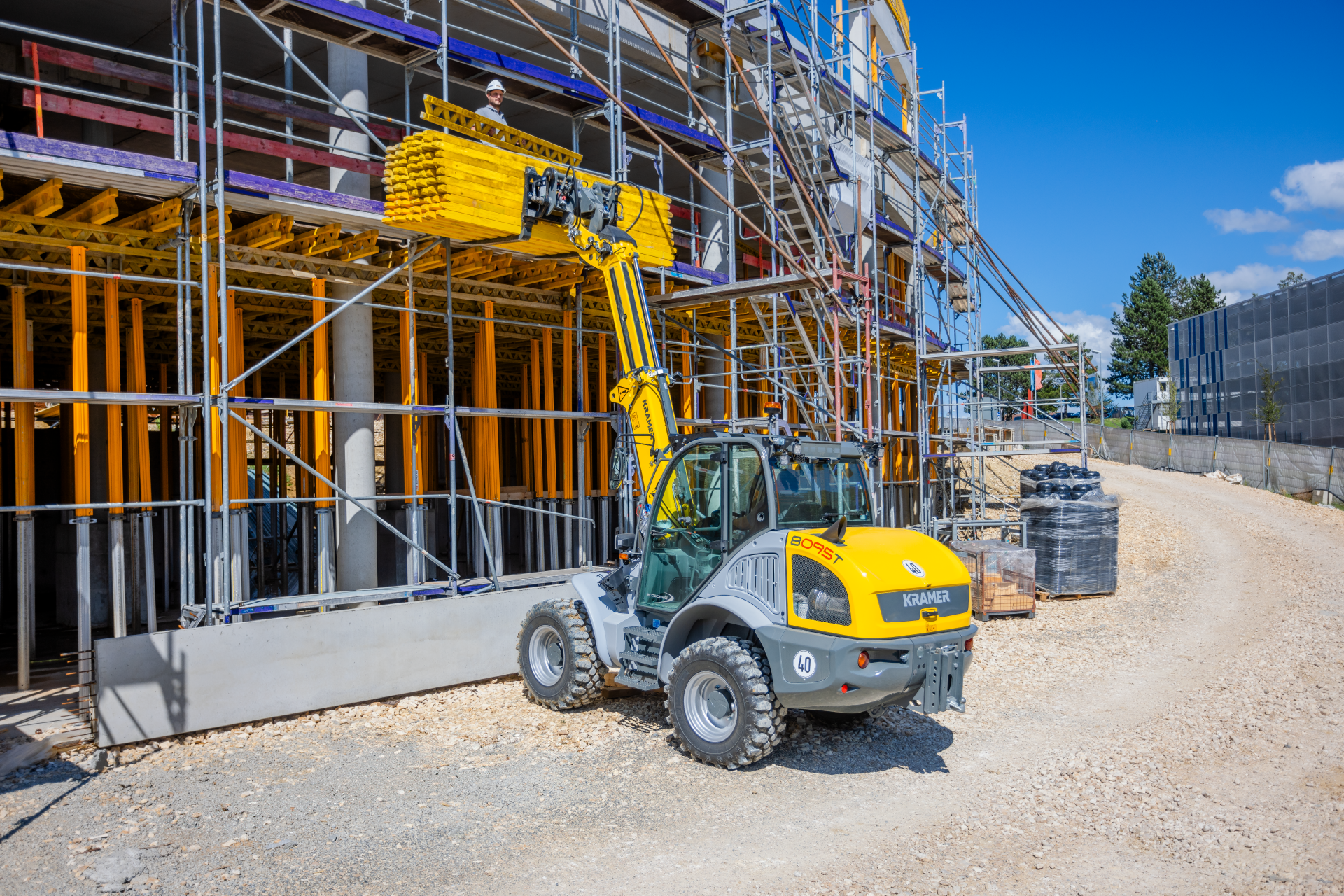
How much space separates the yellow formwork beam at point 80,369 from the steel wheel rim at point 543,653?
13.1 ft

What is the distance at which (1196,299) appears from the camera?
69.7 meters

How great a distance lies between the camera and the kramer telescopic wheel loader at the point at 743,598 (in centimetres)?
647

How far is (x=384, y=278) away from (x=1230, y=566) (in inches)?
616

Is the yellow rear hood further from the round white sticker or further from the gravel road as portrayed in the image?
the gravel road

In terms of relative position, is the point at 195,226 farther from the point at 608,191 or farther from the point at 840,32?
the point at 840,32

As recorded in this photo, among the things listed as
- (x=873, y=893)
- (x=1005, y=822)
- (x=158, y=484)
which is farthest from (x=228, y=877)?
(x=158, y=484)

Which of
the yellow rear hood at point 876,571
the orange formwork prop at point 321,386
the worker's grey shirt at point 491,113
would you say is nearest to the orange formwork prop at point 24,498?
the orange formwork prop at point 321,386

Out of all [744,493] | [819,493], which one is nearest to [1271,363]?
[819,493]

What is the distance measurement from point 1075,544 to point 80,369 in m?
13.4

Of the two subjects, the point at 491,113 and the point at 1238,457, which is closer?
the point at 491,113

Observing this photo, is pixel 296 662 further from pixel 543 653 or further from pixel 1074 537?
pixel 1074 537

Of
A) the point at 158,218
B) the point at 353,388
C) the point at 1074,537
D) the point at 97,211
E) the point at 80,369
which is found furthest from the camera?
the point at 1074,537

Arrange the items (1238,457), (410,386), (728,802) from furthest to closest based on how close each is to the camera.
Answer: (1238,457)
(410,386)
(728,802)

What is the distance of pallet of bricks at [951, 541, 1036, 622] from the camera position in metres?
13.3
